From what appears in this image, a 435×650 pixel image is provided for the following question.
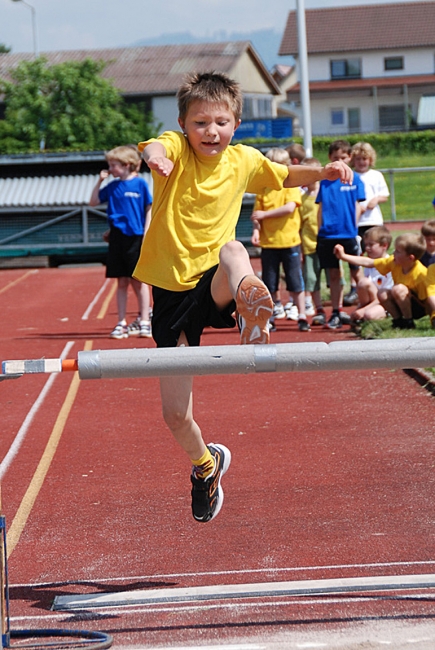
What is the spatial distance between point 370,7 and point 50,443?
7297cm

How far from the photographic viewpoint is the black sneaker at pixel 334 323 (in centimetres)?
1110

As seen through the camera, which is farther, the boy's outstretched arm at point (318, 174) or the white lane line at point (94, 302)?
the white lane line at point (94, 302)

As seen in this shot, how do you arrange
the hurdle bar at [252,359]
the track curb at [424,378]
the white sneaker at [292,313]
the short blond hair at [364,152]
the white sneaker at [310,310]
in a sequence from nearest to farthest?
the hurdle bar at [252,359] → the track curb at [424,378] → the short blond hair at [364,152] → the white sneaker at [292,313] → the white sneaker at [310,310]

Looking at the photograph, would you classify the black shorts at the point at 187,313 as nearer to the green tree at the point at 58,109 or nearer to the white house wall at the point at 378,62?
the green tree at the point at 58,109

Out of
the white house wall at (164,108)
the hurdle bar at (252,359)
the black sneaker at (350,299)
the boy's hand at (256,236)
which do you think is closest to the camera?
the hurdle bar at (252,359)

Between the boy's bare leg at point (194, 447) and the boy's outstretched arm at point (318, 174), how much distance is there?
40.0 inches

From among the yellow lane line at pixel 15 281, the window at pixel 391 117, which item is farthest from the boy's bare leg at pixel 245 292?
the window at pixel 391 117

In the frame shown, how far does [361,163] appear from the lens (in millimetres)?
11984

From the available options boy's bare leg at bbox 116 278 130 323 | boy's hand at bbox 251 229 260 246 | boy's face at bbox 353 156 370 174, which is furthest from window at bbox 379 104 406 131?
boy's bare leg at bbox 116 278 130 323

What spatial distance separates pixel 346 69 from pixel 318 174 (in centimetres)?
7051

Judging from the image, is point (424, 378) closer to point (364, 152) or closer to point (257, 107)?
point (364, 152)

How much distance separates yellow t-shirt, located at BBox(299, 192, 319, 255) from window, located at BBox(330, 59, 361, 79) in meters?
→ 62.4

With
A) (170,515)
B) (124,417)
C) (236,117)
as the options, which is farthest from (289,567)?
(124,417)

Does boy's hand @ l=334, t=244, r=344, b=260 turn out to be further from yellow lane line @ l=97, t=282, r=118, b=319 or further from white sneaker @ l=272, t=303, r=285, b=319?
yellow lane line @ l=97, t=282, r=118, b=319
